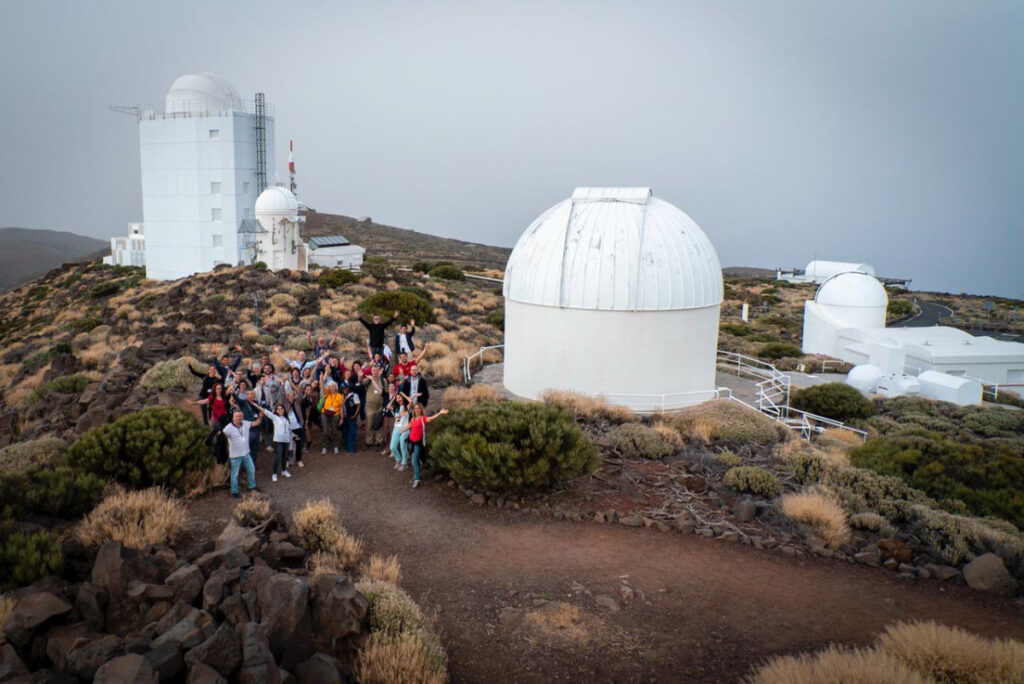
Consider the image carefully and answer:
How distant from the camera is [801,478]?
11258 millimetres

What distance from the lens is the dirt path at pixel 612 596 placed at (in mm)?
6188

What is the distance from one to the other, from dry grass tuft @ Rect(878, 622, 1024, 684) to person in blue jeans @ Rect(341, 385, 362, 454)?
8683 mm

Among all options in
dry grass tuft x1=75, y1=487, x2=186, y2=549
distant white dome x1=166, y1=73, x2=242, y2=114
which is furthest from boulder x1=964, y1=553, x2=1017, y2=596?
distant white dome x1=166, y1=73, x2=242, y2=114

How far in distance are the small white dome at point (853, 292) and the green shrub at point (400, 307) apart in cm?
2028

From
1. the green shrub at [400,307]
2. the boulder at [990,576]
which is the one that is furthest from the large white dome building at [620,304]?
the green shrub at [400,307]

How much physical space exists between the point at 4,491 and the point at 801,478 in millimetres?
11213

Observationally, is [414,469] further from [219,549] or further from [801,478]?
[801,478]

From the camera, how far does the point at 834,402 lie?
18.4 metres

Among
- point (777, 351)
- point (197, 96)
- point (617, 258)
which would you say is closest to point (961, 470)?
point (617, 258)

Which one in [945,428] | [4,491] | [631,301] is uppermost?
[631,301]

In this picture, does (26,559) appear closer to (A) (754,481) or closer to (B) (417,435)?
(B) (417,435)

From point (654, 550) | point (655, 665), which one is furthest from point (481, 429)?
point (655, 665)

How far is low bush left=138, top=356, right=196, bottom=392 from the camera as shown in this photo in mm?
14797

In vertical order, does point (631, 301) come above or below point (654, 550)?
above
